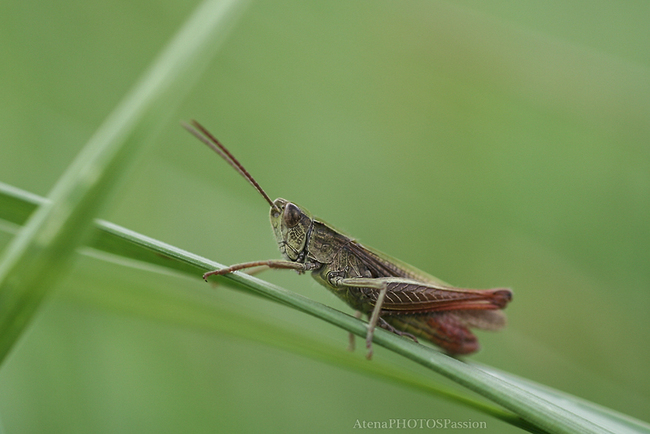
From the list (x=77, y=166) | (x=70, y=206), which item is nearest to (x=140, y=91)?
(x=77, y=166)

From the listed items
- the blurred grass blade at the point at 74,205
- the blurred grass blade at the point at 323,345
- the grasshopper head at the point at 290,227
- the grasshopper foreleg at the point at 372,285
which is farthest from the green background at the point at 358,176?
the blurred grass blade at the point at 74,205

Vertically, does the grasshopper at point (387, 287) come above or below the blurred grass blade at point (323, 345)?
above

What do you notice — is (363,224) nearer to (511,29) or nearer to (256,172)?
(256,172)

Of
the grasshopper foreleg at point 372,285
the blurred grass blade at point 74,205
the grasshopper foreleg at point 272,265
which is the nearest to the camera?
the blurred grass blade at point 74,205

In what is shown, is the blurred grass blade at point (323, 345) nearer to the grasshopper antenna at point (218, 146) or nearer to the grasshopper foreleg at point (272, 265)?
the grasshopper foreleg at point (272, 265)

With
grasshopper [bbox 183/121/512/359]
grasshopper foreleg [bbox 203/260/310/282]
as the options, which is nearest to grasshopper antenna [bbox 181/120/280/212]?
grasshopper [bbox 183/121/512/359]

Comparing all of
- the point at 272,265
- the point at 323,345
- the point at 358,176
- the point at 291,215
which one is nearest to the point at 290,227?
the point at 291,215
